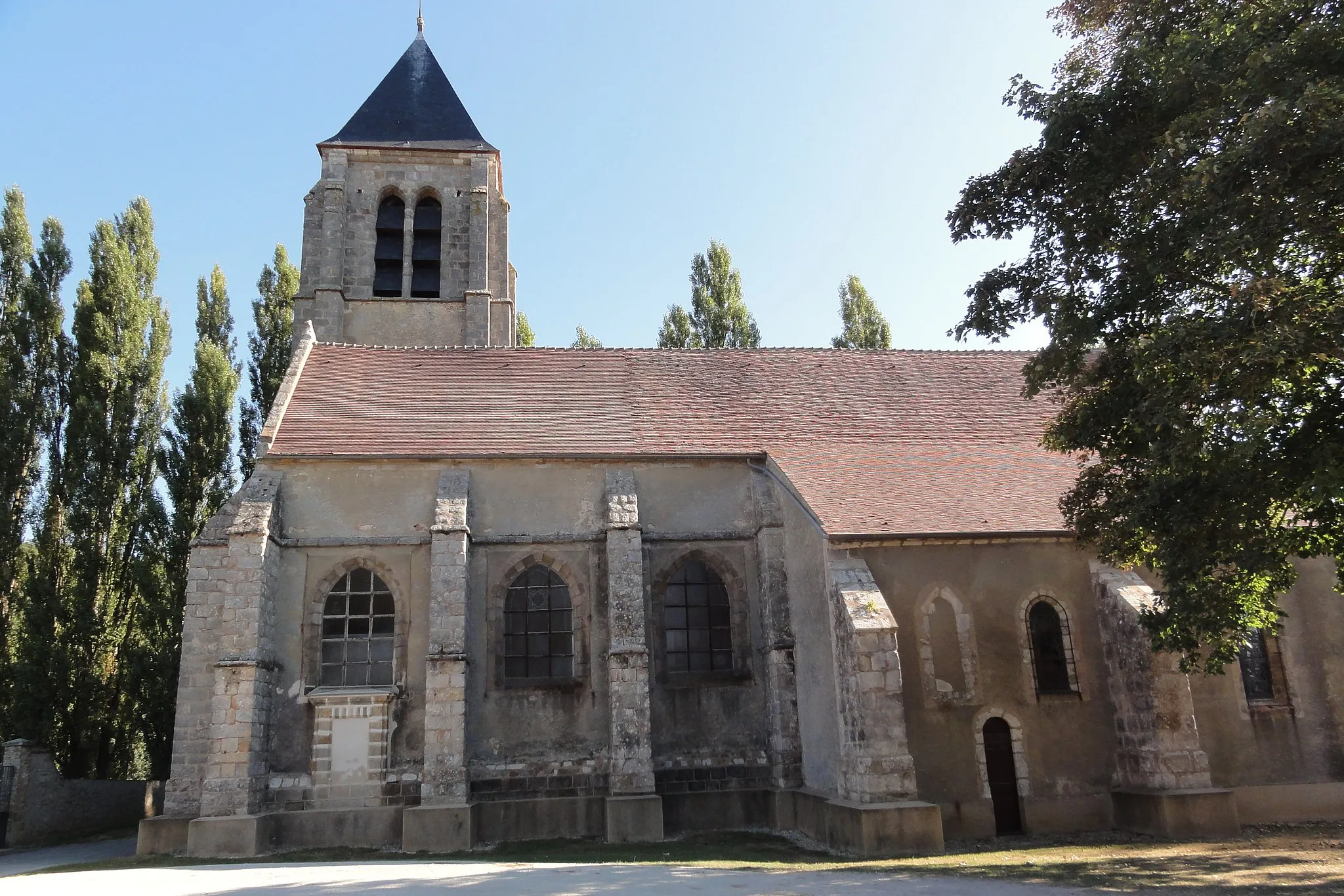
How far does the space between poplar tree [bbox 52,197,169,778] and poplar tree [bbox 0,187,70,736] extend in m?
0.65

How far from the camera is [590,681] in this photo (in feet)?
50.0

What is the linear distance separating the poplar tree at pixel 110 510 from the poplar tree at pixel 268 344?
2505 millimetres

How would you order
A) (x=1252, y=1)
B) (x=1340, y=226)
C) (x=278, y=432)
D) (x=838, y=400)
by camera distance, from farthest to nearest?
(x=838, y=400) < (x=278, y=432) < (x=1252, y=1) < (x=1340, y=226)

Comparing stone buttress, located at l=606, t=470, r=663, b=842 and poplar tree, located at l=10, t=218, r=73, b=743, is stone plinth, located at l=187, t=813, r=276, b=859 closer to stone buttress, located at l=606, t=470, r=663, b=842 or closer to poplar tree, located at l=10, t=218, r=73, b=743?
stone buttress, located at l=606, t=470, r=663, b=842

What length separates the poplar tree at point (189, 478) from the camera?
67.7 feet

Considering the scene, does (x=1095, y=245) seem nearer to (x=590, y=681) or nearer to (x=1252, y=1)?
(x=1252, y=1)

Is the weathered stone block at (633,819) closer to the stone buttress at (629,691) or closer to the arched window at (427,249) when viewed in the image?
the stone buttress at (629,691)

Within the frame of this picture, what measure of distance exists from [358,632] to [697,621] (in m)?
5.67

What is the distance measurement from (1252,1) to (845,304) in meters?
23.2

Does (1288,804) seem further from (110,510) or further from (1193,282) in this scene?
(110,510)

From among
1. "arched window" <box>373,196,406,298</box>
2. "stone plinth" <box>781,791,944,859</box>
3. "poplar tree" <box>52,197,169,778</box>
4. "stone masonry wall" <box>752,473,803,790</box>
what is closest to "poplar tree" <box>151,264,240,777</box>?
"poplar tree" <box>52,197,169,778</box>

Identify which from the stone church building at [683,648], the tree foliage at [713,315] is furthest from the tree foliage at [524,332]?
the stone church building at [683,648]

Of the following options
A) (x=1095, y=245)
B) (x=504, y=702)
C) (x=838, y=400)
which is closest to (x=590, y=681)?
(x=504, y=702)

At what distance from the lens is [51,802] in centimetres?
1683
